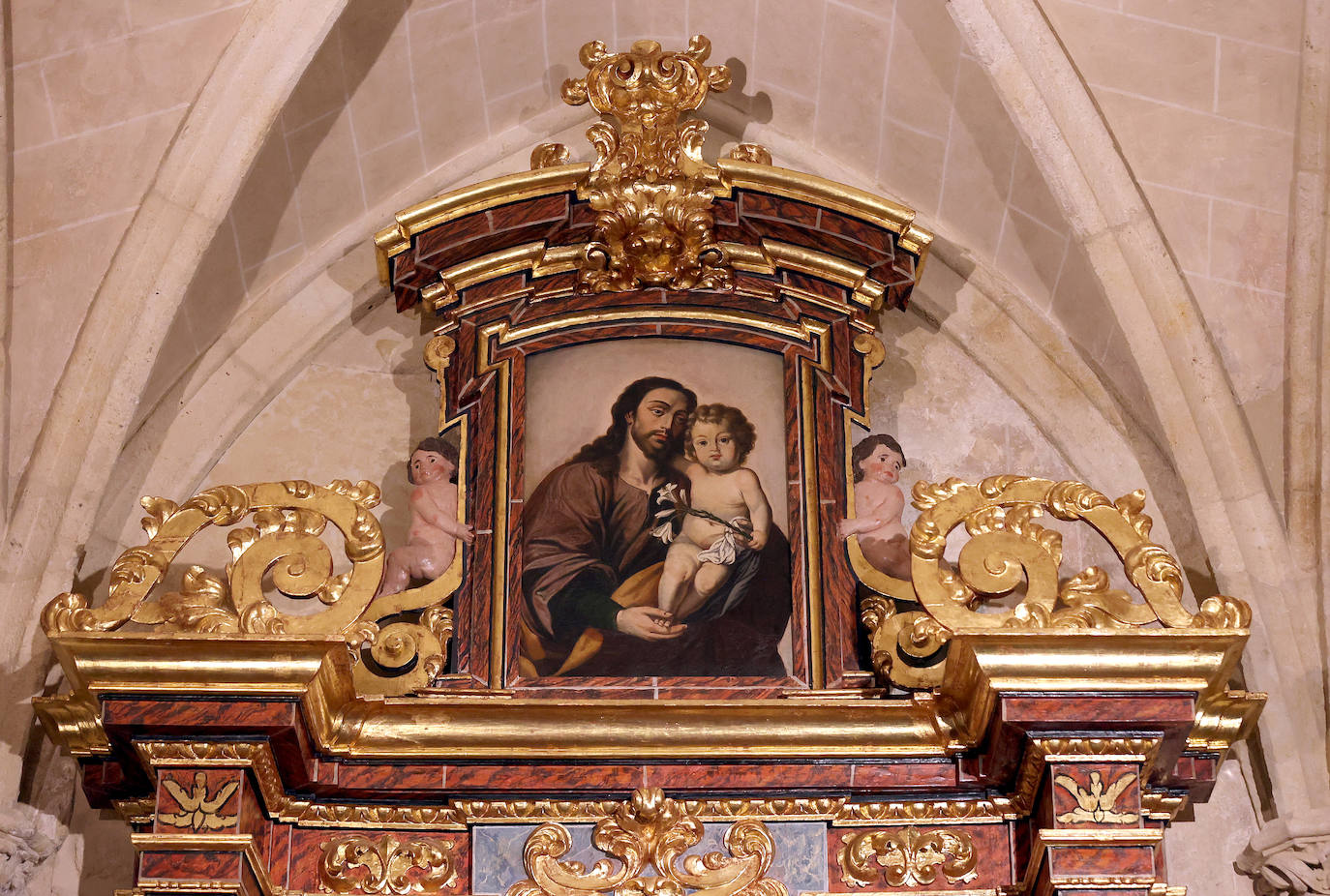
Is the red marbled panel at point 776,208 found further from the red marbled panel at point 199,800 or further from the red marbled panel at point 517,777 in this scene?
the red marbled panel at point 199,800

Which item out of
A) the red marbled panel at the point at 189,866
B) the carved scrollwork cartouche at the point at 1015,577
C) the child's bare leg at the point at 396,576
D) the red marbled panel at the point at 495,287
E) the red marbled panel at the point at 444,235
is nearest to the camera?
the red marbled panel at the point at 189,866

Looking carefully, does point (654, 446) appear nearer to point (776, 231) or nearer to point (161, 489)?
point (776, 231)

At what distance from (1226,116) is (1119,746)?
2366mm

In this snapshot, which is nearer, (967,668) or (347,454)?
(967,668)

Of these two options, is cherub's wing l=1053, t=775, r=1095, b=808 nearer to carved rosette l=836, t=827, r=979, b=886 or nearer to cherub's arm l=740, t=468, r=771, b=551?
carved rosette l=836, t=827, r=979, b=886

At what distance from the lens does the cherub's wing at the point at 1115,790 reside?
6602mm

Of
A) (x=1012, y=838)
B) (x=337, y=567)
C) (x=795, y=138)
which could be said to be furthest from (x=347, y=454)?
(x=1012, y=838)

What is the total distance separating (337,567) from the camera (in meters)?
7.97

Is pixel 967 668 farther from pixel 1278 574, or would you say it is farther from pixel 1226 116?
pixel 1226 116

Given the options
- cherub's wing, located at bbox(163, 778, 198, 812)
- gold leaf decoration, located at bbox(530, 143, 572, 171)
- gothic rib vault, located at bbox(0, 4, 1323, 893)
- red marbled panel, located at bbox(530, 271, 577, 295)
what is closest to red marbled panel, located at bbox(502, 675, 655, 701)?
cherub's wing, located at bbox(163, 778, 198, 812)

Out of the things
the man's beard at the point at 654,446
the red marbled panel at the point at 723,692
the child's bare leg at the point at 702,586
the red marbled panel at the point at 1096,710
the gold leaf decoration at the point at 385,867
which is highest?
the man's beard at the point at 654,446

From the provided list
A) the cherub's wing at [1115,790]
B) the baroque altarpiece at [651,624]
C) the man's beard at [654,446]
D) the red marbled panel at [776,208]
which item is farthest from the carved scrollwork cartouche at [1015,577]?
the red marbled panel at [776,208]

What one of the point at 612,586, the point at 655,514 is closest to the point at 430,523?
the point at 612,586

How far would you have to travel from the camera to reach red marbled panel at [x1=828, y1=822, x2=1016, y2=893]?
270 inches
